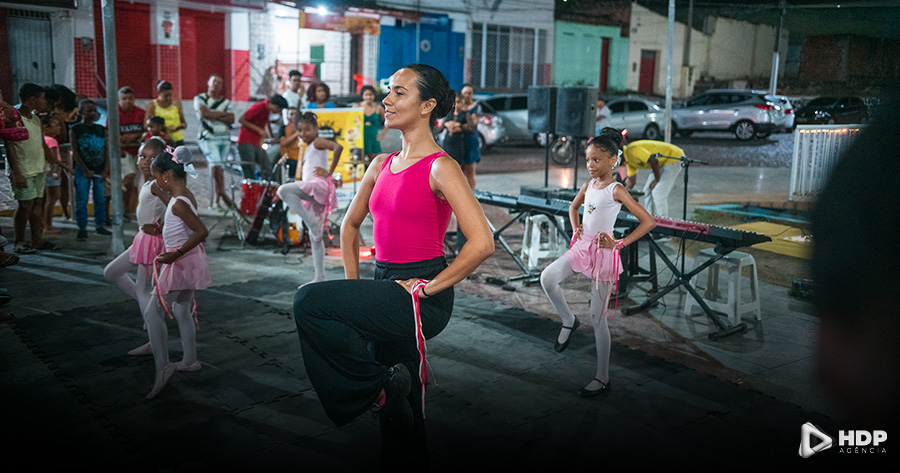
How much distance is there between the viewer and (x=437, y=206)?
3.04 m

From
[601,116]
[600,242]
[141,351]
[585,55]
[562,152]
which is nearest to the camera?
[600,242]

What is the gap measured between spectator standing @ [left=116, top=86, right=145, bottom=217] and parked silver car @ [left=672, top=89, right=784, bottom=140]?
17740mm

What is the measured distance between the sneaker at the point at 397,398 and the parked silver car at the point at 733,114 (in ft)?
72.6

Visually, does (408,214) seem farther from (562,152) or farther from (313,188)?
(562,152)

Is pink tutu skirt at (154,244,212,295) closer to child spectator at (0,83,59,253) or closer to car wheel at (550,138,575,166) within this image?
child spectator at (0,83,59,253)

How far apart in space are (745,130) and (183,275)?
71.9 feet

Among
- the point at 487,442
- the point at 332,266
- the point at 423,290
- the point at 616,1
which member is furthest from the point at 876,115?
the point at 616,1

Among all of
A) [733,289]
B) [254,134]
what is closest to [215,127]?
[254,134]

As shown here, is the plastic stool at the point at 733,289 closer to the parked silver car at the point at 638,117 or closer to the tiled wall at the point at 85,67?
the parked silver car at the point at 638,117

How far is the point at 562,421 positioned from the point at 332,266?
4441 millimetres

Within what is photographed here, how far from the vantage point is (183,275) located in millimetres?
4633

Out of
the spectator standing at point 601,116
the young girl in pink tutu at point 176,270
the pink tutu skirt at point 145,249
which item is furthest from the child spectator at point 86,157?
the spectator standing at point 601,116

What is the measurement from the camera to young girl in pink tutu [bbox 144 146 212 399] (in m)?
4.54

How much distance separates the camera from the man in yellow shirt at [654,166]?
8695 millimetres
